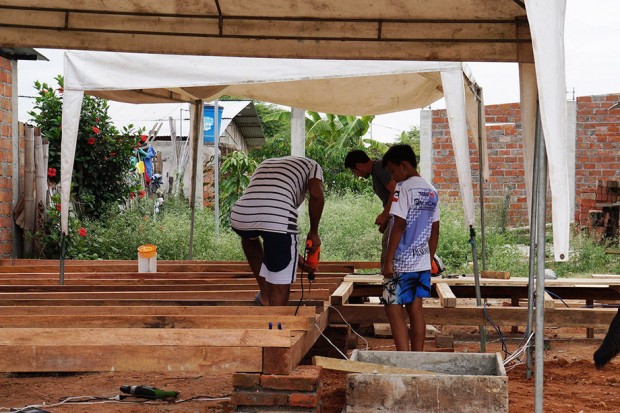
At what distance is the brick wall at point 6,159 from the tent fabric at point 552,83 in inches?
281

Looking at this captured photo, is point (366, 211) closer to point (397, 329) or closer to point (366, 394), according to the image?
point (397, 329)

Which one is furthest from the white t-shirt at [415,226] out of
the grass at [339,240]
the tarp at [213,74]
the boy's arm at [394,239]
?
the grass at [339,240]

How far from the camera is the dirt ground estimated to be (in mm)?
→ 5746

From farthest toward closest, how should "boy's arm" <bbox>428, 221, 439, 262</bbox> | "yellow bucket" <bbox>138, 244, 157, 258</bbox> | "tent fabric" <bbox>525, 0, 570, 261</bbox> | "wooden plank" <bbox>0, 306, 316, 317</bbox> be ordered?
1. "yellow bucket" <bbox>138, 244, 157, 258</bbox>
2. "boy's arm" <bbox>428, 221, 439, 262</bbox>
3. "wooden plank" <bbox>0, 306, 316, 317</bbox>
4. "tent fabric" <bbox>525, 0, 570, 261</bbox>

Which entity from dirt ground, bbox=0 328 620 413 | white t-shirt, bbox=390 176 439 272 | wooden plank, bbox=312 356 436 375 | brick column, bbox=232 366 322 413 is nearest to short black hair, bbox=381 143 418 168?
white t-shirt, bbox=390 176 439 272

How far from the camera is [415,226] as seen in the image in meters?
6.38

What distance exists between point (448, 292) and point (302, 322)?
274cm

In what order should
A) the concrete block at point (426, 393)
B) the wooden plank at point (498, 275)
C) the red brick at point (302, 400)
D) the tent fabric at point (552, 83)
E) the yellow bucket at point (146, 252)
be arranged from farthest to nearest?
the wooden plank at point (498, 275)
the yellow bucket at point (146, 252)
the concrete block at point (426, 393)
the red brick at point (302, 400)
the tent fabric at point (552, 83)

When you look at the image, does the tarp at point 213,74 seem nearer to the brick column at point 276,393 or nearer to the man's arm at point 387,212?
the man's arm at point 387,212

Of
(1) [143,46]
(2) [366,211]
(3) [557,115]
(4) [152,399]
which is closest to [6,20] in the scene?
(1) [143,46]

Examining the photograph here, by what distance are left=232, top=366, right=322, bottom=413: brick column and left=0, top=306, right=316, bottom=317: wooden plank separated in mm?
908

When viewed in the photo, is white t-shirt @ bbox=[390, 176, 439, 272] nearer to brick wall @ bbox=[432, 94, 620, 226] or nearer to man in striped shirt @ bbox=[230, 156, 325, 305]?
man in striped shirt @ bbox=[230, 156, 325, 305]

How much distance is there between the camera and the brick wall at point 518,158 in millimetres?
14938

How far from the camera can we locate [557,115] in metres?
4.07
